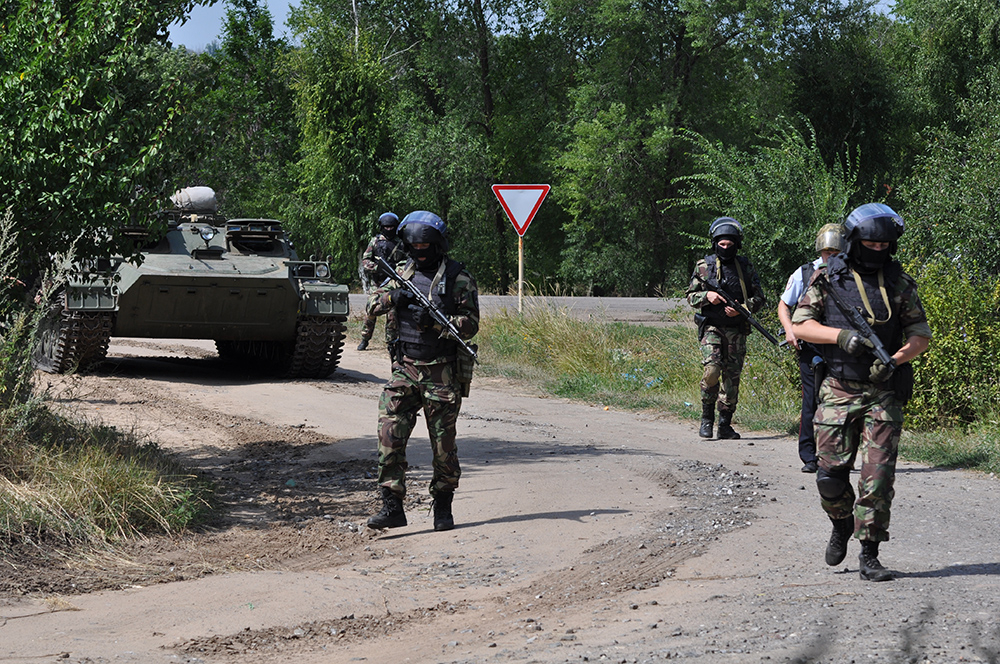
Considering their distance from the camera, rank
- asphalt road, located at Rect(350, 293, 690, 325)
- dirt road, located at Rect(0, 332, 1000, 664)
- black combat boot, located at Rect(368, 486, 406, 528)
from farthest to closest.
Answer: asphalt road, located at Rect(350, 293, 690, 325) → black combat boot, located at Rect(368, 486, 406, 528) → dirt road, located at Rect(0, 332, 1000, 664)

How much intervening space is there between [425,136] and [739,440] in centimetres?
2680

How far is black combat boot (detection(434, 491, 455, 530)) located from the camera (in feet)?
22.6

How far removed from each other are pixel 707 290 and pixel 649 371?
466 centimetres

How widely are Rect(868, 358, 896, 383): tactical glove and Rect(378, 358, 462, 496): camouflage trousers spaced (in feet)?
7.98

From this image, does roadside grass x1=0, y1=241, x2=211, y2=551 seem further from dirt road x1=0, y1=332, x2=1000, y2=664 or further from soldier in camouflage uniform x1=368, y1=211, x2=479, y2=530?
soldier in camouflage uniform x1=368, y1=211, x2=479, y2=530

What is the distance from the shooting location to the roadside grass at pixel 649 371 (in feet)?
31.8

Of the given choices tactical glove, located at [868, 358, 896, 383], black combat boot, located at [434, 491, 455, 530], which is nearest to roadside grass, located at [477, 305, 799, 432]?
black combat boot, located at [434, 491, 455, 530]

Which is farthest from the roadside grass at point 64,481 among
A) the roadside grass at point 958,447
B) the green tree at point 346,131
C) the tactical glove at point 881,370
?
the green tree at point 346,131

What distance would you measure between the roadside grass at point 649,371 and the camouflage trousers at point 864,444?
3.57 meters

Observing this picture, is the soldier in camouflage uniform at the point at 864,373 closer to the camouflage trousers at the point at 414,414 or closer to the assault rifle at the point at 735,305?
the camouflage trousers at the point at 414,414

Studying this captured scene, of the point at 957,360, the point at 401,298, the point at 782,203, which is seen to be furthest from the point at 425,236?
the point at 782,203

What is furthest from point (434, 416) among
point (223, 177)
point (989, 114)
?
point (223, 177)

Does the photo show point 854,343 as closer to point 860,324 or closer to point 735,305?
point 860,324

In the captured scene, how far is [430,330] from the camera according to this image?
6.71 metres
